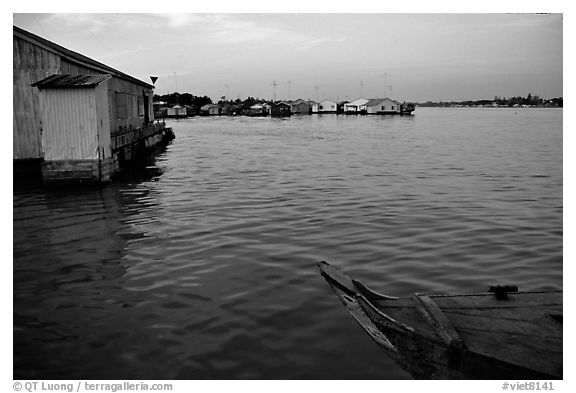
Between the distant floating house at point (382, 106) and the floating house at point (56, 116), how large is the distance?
116922 millimetres

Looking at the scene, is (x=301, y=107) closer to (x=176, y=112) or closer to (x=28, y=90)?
(x=176, y=112)

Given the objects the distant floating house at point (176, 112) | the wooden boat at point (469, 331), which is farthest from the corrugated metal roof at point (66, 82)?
the distant floating house at point (176, 112)

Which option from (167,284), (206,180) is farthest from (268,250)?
(206,180)

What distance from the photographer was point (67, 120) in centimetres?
1631

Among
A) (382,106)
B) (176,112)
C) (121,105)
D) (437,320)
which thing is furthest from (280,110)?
(437,320)

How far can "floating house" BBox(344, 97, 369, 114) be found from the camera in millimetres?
136875

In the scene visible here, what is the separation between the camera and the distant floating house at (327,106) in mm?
156125

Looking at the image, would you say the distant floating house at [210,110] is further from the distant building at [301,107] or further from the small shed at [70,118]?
the small shed at [70,118]

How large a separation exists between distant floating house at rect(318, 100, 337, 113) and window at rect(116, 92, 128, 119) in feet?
436

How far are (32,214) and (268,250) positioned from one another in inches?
299

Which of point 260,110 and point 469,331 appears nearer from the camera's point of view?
point 469,331

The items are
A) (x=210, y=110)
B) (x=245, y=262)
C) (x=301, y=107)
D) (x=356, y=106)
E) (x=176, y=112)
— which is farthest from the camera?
(x=301, y=107)

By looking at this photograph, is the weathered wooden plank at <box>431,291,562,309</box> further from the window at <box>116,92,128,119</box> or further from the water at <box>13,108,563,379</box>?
the window at <box>116,92,128,119</box>

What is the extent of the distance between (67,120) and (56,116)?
1.20 ft
